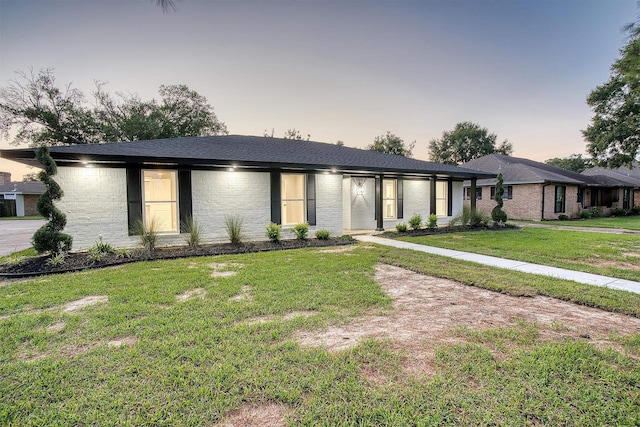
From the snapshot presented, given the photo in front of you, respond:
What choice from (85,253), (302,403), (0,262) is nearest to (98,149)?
(85,253)

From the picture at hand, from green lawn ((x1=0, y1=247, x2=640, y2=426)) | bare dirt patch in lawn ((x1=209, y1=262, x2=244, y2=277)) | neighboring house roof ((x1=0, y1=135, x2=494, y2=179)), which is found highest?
neighboring house roof ((x1=0, y1=135, x2=494, y2=179))

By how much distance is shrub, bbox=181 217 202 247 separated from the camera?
8031 millimetres

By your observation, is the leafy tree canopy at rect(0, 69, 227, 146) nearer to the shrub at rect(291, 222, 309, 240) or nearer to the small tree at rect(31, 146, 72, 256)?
the small tree at rect(31, 146, 72, 256)

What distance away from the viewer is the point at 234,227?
8.63m

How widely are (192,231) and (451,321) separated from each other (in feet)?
22.6

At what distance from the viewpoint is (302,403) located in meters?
1.98

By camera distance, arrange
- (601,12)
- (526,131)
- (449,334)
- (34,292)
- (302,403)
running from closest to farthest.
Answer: (302,403), (449,334), (34,292), (601,12), (526,131)

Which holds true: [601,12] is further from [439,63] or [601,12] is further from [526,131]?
[526,131]

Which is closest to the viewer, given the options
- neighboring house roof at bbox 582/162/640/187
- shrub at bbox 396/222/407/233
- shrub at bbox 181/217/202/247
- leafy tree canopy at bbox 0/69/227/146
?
shrub at bbox 181/217/202/247

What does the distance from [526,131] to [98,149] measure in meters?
24.8

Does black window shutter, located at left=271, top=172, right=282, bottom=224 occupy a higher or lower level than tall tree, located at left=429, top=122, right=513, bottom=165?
lower

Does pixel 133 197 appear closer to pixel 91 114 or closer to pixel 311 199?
pixel 311 199

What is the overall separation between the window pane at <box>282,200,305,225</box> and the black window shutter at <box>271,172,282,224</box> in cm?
89

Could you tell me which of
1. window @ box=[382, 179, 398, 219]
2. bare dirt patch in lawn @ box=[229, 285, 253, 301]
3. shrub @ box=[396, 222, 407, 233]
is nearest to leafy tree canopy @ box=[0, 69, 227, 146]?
window @ box=[382, 179, 398, 219]
